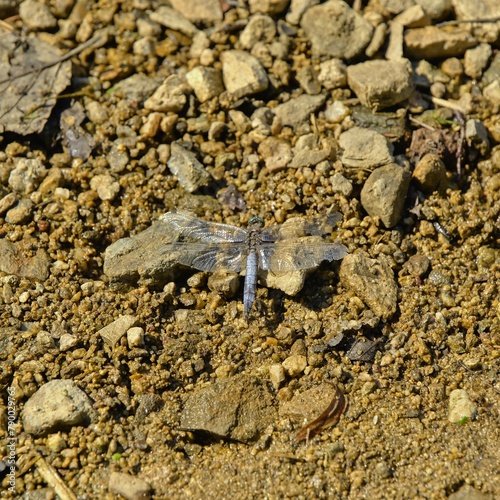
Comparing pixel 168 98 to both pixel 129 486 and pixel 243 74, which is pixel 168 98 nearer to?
pixel 243 74

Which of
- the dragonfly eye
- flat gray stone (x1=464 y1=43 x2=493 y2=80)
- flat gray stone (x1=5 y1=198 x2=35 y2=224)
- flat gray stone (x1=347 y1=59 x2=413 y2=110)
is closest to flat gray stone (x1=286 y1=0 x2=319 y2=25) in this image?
flat gray stone (x1=347 y1=59 x2=413 y2=110)

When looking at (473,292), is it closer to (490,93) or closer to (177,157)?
(490,93)

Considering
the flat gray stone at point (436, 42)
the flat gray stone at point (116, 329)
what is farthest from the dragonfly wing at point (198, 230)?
the flat gray stone at point (436, 42)

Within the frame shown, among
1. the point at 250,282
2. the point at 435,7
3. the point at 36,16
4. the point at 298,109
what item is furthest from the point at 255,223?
the point at 36,16

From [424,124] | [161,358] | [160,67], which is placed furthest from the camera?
[160,67]

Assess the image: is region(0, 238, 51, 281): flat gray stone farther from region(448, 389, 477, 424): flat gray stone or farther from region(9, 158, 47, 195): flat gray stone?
region(448, 389, 477, 424): flat gray stone

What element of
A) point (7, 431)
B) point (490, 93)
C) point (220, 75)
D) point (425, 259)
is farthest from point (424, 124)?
point (7, 431)
